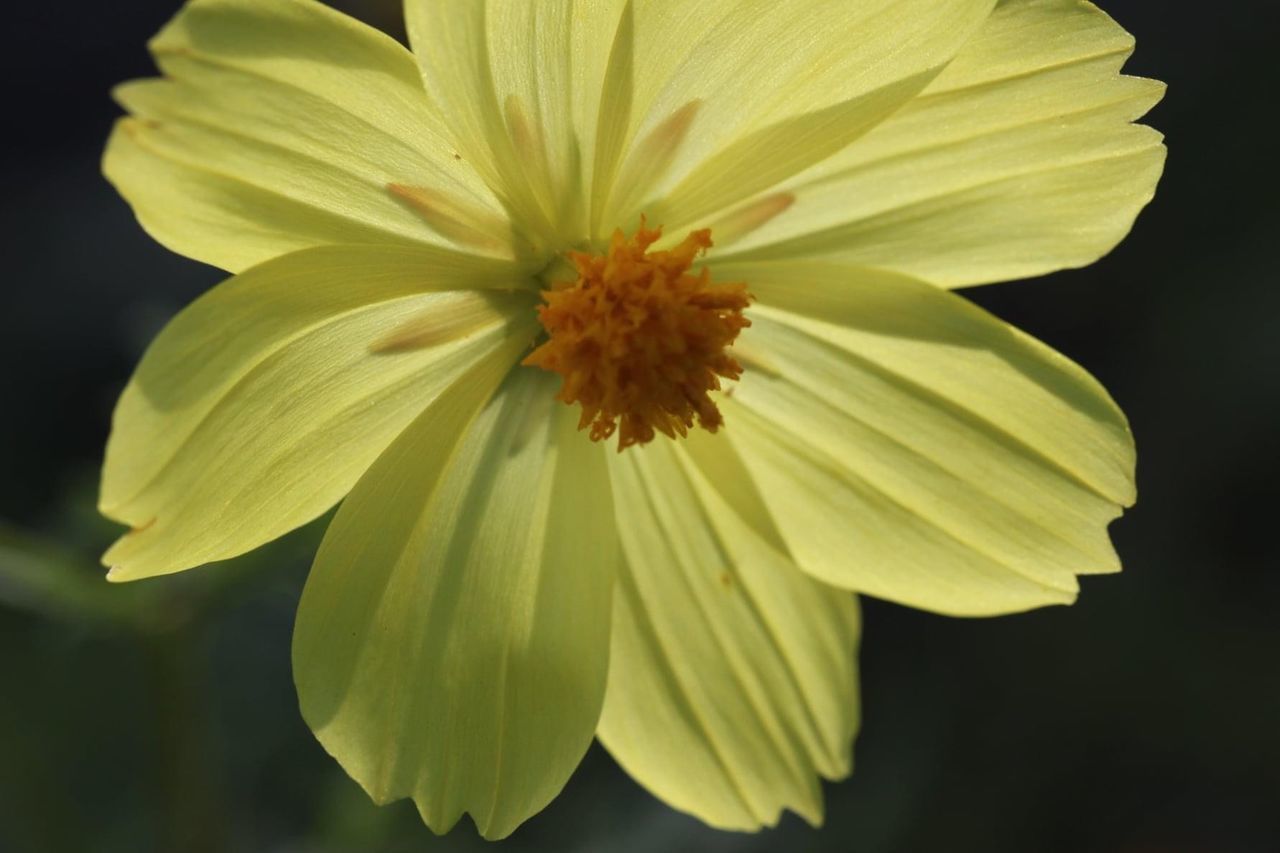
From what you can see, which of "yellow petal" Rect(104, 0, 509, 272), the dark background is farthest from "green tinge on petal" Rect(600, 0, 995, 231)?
the dark background

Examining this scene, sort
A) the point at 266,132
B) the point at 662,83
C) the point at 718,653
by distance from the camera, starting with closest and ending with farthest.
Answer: the point at 266,132
the point at 662,83
the point at 718,653

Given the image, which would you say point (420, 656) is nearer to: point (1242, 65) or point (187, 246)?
point (187, 246)

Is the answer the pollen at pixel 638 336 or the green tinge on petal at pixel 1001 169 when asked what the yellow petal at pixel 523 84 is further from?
the green tinge on petal at pixel 1001 169

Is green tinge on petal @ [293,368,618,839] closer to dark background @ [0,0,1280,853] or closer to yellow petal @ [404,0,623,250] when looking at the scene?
yellow petal @ [404,0,623,250]

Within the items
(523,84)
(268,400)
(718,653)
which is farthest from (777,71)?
(718,653)

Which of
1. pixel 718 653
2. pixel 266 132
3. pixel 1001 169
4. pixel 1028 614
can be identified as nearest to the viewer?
pixel 266 132

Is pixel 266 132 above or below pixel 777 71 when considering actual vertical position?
below

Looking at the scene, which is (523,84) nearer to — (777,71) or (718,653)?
(777,71)

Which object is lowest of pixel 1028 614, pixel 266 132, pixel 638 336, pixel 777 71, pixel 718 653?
pixel 1028 614
